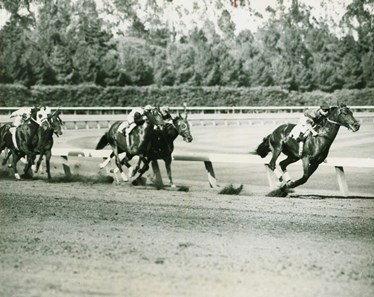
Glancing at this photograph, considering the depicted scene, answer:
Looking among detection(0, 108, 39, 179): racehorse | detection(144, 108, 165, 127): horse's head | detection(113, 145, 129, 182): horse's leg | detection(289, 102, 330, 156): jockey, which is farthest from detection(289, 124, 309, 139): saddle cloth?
detection(0, 108, 39, 179): racehorse

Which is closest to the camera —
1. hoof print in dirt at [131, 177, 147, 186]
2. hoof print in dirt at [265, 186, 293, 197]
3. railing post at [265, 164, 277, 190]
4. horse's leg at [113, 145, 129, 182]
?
hoof print in dirt at [265, 186, 293, 197]

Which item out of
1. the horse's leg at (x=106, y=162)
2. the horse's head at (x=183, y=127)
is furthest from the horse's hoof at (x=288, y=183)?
the horse's leg at (x=106, y=162)

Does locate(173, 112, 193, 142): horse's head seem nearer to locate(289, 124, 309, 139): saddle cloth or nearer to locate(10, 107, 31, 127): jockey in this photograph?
locate(289, 124, 309, 139): saddle cloth

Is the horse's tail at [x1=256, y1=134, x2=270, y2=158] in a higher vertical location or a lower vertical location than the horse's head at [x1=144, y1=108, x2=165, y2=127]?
lower

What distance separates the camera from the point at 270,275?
20.2ft

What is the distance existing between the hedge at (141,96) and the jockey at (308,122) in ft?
7.42

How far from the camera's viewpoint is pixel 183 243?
7.63 metres

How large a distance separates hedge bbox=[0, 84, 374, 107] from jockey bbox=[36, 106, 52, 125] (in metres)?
1.45

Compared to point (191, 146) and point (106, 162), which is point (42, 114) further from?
point (191, 146)

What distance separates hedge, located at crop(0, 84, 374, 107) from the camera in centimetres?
1515

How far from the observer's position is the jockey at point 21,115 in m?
15.5

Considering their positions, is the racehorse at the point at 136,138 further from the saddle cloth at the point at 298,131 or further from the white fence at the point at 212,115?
the saddle cloth at the point at 298,131

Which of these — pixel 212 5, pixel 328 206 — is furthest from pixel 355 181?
pixel 212 5

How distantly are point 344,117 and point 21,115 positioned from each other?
25.5 ft
